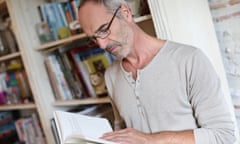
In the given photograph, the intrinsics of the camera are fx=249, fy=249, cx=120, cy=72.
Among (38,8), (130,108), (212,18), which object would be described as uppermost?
(38,8)

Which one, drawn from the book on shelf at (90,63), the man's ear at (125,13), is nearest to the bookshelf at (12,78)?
the book on shelf at (90,63)

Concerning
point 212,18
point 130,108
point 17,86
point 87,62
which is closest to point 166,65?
point 130,108

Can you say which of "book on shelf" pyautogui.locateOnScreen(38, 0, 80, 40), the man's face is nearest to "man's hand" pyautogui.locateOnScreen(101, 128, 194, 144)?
the man's face

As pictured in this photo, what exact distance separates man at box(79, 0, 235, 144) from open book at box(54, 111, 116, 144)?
5 centimetres

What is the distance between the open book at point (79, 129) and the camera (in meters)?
0.71

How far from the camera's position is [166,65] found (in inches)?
33.5

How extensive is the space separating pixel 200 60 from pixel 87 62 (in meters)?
0.71

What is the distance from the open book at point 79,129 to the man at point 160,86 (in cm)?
5

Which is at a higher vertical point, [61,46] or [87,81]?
[61,46]

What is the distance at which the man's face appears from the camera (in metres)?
0.84

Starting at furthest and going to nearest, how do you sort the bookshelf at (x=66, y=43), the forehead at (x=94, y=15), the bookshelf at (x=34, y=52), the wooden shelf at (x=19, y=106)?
the wooden shelf at (x=19, y=106) < the bookshelf at (x=34, y=52) < the bookshelf at (x=66, y=43) < the forehead at (x=94, y=15)

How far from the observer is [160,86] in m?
0.86

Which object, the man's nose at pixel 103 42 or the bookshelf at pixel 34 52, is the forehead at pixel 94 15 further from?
the bookshelf at pixel 34 52

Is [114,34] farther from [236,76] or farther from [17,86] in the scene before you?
[17,86]
